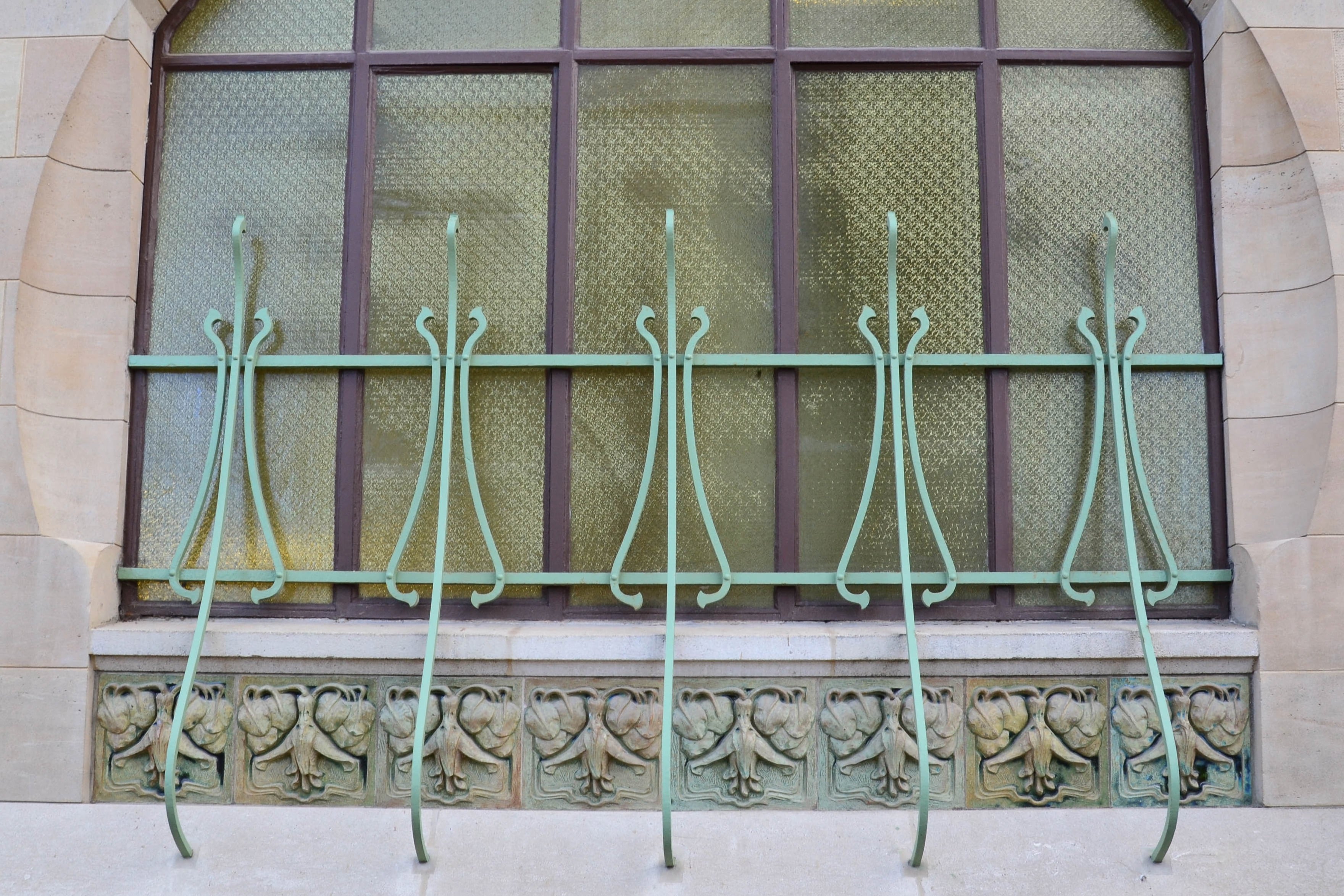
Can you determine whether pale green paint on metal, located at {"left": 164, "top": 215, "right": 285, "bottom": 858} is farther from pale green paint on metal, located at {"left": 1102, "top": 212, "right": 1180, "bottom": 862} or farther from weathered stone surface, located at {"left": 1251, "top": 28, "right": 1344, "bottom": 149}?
weathered stone surface, located at {"left": 1251, "top": 28, "right": 1344, "bottom": 149}

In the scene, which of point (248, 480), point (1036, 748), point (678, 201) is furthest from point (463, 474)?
point (1036, 748)

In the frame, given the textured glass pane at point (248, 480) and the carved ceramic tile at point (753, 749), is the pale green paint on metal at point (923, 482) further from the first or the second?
the textured glass pane at point (248, 480)

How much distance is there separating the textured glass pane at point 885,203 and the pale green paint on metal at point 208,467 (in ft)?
7.72

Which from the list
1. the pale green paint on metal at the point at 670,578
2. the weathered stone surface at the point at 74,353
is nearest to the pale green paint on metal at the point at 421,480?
the pale green paint on metal at the point at 670,578

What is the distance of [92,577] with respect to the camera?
383 cm

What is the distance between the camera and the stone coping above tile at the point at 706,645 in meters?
3.73

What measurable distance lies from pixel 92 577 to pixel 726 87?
3239mm

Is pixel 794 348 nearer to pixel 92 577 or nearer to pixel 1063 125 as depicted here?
pixel 1063 125

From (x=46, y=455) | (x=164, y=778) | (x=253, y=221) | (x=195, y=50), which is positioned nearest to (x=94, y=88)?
(x=195, y=50)

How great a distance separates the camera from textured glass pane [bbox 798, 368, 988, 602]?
4.07 m

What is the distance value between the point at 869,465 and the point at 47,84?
3644 mm

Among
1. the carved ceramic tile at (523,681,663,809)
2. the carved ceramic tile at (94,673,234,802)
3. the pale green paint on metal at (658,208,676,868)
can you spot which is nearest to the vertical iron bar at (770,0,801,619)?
the pale green paint on metal at (658,208,676,868)

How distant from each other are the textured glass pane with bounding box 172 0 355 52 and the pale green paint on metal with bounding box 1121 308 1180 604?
357cm

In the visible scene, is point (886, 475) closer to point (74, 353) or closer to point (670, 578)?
point (670, 578)
